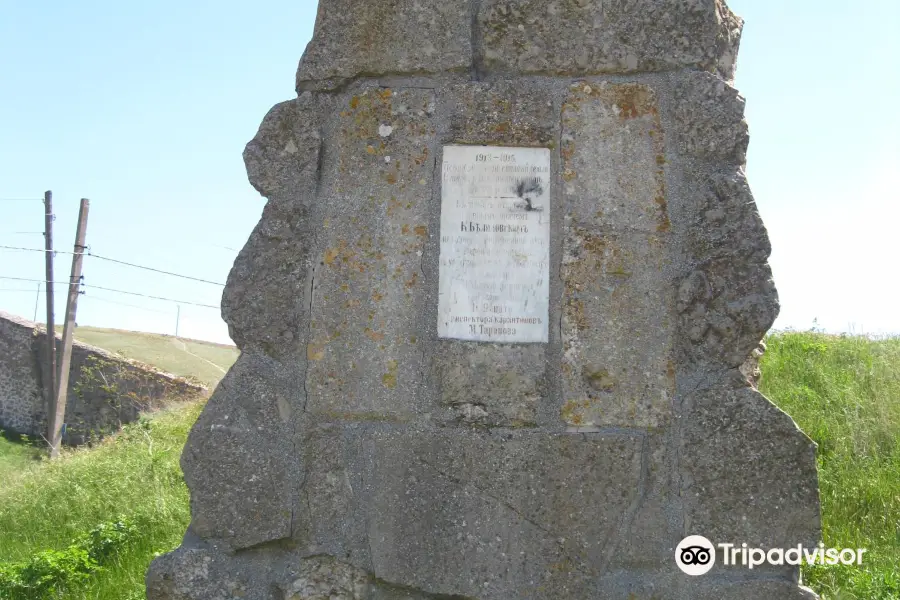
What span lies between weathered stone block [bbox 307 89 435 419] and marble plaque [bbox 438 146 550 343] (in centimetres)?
9

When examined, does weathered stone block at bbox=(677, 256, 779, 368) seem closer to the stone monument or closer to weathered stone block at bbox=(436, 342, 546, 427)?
the stone monument

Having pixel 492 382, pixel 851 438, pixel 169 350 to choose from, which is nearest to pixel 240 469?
pixel 492 382

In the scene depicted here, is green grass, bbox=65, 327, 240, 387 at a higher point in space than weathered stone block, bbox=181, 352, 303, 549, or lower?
higher

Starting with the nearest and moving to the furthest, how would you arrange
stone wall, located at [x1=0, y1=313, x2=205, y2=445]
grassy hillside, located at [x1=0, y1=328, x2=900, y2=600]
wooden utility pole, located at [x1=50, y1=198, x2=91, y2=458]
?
grassy hillside, located at [x1=0, y1=328, x2=900, y2=600] → wooden utility pole, located at [x1=50, y1=198, x2=91, y2=458] → stone wall, located at [x1=0, y1=313, x2=205, y2=445]

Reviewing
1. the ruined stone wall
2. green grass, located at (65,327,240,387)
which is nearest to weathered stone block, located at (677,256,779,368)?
green grass, located at (65,327,240,387)

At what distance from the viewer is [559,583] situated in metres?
2.49

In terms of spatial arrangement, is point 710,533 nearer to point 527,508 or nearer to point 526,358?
point 527,508

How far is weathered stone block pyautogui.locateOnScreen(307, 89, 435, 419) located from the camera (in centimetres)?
266

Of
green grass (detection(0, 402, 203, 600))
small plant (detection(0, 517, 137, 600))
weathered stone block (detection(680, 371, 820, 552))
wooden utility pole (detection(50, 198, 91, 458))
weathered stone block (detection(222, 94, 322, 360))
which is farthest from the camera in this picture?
wooden utility pole (detection(50, 198, 91, 458))

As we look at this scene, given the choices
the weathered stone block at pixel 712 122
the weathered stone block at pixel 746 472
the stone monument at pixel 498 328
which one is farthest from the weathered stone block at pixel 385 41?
the weathered stone block at pixel 746 472

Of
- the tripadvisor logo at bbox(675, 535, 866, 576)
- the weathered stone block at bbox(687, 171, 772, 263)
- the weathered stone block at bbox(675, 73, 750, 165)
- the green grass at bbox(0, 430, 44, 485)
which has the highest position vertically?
the weathered stone block at bbox(675, 73, 750, 165)

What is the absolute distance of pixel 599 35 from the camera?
9.00ft

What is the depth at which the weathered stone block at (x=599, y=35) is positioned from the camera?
2727 millimetres

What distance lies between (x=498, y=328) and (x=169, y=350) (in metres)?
19.7
